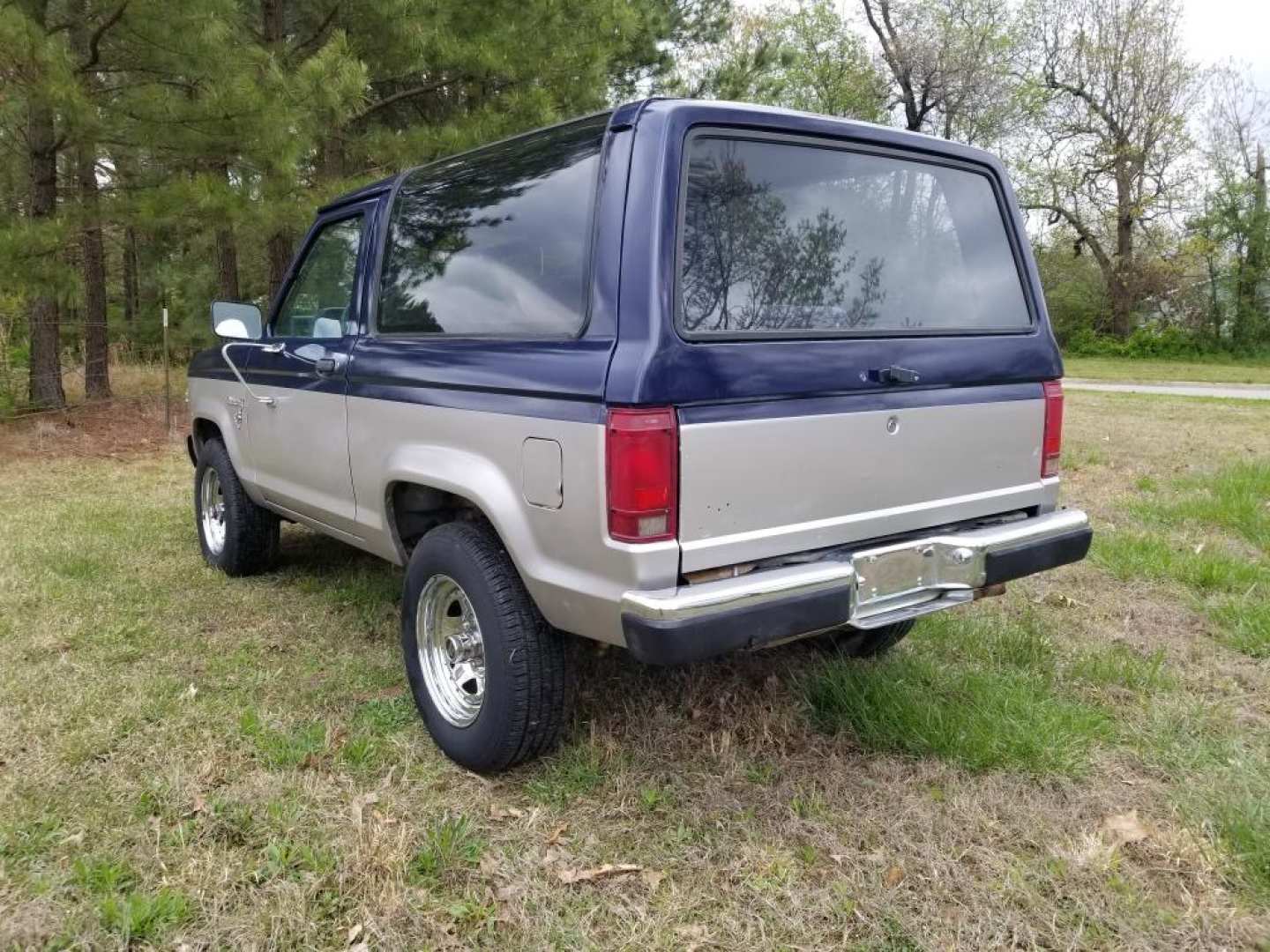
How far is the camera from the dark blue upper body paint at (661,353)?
7.82 ft

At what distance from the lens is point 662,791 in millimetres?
2830

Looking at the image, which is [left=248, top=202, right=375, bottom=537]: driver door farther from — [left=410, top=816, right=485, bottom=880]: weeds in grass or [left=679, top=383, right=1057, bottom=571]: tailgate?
[left=679, top=383, right=1057, bottom=571]: tailgate

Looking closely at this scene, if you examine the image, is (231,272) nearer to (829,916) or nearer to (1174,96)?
(829,916)

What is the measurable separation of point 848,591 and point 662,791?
0.86 meters

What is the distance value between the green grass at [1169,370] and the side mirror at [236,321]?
16.7 metres

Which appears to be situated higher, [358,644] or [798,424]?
[798,424]

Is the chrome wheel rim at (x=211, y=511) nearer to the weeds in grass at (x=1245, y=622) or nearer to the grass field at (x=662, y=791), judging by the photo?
the grass field at (x=662, y=791)

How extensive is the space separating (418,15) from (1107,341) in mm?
23054

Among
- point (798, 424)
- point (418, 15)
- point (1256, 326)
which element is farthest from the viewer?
point (1256, 326)

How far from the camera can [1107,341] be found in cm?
2622

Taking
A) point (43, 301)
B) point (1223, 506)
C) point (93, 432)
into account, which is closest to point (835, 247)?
point (1223, 506)

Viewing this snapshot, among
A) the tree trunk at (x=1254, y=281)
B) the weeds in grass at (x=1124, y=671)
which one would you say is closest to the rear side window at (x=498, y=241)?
the weeds in grass at (x=1124, y=671)

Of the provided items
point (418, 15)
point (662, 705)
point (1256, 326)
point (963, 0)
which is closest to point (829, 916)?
point (662, 705)

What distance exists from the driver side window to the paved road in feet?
42.8
